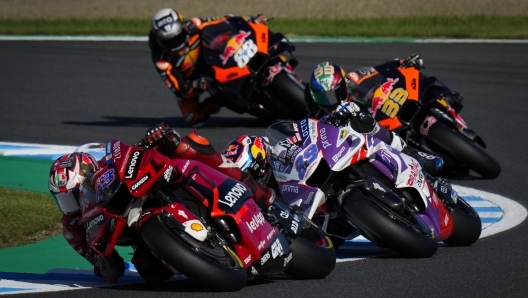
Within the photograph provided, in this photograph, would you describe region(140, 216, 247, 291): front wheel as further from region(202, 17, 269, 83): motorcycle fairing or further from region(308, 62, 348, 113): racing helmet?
region(202, 17, 269, 83): motorcycle fairing

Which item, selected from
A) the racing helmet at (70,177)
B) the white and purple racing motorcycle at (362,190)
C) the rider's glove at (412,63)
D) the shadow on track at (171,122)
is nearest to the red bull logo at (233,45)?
the shadow on track at (171,122)

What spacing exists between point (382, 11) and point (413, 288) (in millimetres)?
A: 16632

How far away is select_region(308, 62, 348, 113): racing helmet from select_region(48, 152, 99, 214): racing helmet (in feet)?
11.3

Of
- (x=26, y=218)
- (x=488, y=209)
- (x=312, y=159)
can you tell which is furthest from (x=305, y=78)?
(x=312, y=159)

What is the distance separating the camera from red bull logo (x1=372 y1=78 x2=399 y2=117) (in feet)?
32.5

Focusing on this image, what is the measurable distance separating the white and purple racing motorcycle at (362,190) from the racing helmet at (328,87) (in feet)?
6.31

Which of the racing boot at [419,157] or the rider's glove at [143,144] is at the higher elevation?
the rider's glove at [143,144]

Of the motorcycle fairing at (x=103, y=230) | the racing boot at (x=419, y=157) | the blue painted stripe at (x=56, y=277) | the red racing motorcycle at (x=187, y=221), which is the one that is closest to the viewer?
the red racing motorcycle at (x=187, y=221)

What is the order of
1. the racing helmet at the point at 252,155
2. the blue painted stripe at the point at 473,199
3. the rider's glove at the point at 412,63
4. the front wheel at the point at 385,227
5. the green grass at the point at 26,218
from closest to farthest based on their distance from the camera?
the front wheel at the point at 385,227, the racing helmet at the point at 252,155, the green grass at the point at 26,218, the blue painted stripe at the point at 473,199, the rider's glove at the point at 412,63

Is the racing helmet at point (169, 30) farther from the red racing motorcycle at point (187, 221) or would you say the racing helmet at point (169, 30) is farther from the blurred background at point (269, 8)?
the blurred background at point (269, 8)

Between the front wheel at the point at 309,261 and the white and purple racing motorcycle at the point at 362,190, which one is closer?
the front wheel at the point at 309,261

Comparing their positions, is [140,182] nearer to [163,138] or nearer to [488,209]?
[163,138]

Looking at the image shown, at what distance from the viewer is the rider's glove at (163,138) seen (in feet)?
19.8

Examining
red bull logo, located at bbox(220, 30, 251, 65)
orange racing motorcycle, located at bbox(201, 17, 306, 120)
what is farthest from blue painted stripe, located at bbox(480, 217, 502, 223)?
red bull logo, located at bbox(220, 30, 251, 65)
